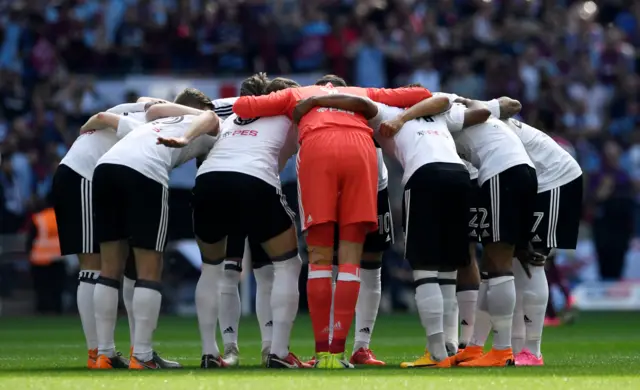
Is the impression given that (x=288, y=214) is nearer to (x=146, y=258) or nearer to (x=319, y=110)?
(x=319, y=110)

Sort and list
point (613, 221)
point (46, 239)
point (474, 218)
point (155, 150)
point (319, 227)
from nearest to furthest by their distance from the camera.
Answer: point (319, 227)
point (155, 150)
point (474, 218)
point (46, 239)
point (613, 221)

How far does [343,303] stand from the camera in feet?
30.3

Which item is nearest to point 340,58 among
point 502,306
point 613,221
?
point 613,221

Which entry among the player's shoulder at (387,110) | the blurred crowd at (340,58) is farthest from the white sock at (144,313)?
the blurred crowd at (340,58)

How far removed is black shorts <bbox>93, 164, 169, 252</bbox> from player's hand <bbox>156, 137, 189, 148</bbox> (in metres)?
0.31

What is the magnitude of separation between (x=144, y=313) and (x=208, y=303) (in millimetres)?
575

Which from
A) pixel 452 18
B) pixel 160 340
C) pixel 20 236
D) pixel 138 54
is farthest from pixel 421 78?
pixel 160 340

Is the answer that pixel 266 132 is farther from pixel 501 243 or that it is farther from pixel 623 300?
pixel 623 300

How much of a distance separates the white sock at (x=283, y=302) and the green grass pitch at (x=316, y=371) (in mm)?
238

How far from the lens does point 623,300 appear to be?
69.9 feet

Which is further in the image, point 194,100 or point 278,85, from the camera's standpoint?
point 194,100

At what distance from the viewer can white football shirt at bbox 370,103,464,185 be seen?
31.4 ft

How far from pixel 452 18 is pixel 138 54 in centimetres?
574

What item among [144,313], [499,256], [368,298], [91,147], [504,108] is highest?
[504,108]
